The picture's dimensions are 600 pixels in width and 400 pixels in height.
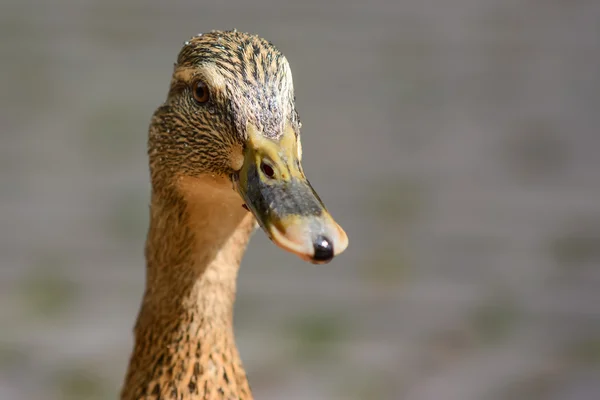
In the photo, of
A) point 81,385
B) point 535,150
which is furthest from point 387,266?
point 81,385

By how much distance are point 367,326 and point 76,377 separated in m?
1.24

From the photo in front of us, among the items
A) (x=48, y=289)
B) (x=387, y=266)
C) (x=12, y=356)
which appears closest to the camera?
(x=12, y=356)

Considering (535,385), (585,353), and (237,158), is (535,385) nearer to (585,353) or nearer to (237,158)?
(585,353)

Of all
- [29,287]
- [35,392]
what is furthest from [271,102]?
[29,287]

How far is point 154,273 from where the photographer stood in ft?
6.47

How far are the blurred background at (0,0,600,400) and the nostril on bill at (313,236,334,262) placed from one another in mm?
2123

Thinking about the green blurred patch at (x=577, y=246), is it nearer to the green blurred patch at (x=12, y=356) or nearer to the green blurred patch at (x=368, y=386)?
the green blurred patch at (x=368, y=386)

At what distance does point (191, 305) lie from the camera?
1909 mm

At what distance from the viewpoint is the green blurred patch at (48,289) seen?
3.83 m

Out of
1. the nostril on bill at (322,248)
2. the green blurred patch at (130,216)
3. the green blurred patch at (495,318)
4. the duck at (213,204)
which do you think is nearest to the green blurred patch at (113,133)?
the green blurred patch at (130,216)

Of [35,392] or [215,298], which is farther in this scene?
[35,392]

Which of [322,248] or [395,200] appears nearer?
[322,248]

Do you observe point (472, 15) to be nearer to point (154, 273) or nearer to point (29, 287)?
point (29, 287)

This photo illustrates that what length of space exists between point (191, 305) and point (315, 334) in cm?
188
